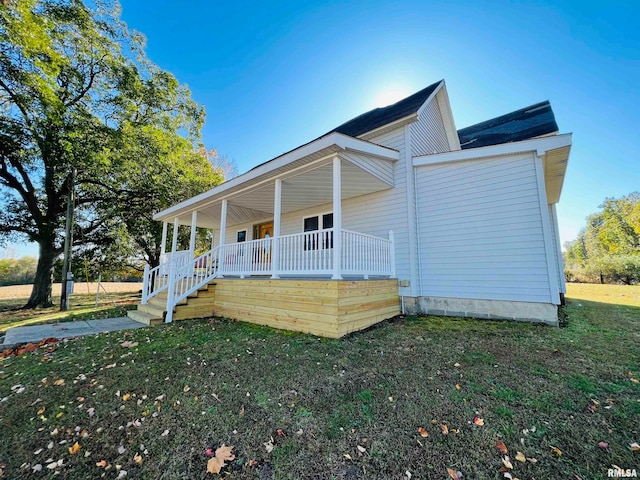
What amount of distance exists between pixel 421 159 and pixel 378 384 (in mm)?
6331

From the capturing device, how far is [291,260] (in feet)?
20.5

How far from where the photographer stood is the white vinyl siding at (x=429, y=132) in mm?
8279

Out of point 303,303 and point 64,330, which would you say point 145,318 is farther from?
point 303,303

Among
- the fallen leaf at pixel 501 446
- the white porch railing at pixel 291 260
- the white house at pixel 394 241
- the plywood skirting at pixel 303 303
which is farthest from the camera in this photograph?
the white porch railing at pixel 291 260

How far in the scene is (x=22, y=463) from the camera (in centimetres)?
207

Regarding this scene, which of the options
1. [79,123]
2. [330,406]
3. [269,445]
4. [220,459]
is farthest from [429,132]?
[79,123]

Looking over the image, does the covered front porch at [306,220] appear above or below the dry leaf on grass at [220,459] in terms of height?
above

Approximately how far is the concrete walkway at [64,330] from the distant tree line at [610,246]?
90.3 feet

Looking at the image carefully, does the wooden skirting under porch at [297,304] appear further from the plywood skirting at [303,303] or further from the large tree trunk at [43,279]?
the large tree trunk at [43,279]

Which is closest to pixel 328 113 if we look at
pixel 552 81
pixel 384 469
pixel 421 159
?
pixel 421 159

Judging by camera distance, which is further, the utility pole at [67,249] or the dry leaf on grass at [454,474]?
the utility pole at [67,249]

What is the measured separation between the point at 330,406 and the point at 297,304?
2874 millimetres

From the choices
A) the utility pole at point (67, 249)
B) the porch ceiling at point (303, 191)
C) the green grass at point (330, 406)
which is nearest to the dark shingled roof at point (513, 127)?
the porch ceiling at point (303, 191)

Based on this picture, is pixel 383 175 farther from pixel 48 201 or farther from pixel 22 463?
pixel 48 201
